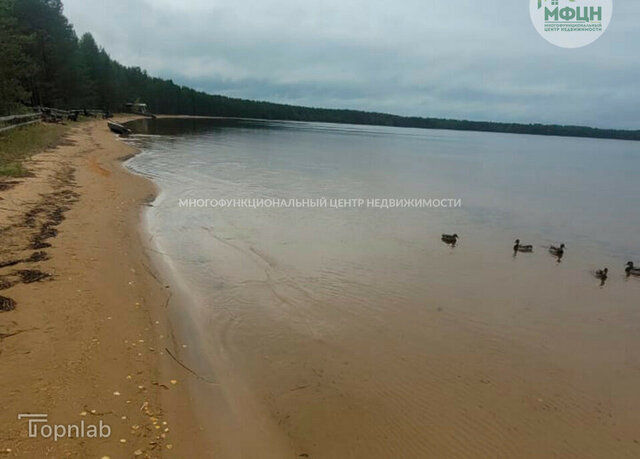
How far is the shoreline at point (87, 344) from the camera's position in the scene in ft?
14.2

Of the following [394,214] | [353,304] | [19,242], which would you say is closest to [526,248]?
[394,214]

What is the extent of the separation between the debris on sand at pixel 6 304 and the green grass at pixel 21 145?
10503mm

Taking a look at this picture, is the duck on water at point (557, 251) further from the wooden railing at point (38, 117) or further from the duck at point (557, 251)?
the wooden railing at point (38, 117)

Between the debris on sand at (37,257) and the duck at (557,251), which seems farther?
the duck at (557,251)

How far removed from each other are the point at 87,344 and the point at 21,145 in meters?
21.4

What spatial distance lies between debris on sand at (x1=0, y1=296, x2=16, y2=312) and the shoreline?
102 mm

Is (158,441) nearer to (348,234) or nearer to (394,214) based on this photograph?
(348,234)

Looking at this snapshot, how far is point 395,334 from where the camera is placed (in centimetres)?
789

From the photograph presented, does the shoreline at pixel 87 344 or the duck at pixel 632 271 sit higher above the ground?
the shoreline at pixel 87 344

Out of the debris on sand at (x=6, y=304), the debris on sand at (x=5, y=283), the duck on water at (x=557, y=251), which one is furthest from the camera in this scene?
the duck on water at (x=557, y=251)

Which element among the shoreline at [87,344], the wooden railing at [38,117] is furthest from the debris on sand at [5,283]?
the wooden railing at [38,117]

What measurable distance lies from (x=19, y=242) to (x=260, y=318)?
5.79m

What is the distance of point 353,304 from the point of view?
359 inches

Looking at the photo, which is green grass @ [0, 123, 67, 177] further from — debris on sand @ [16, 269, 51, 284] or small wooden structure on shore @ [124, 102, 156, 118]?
small wooden structure on shore @ [124, 102, 156, 118]
